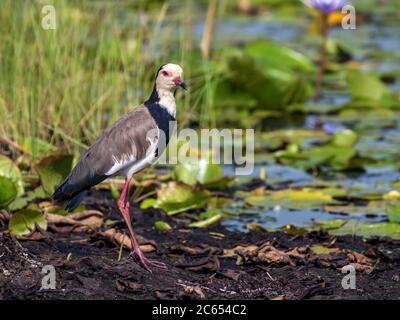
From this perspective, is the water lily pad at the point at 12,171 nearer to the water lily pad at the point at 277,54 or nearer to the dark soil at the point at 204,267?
the dark soil at the point at 204,267

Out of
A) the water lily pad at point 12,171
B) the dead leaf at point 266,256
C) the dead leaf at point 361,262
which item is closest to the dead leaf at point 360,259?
the dead leaf at point 361,262

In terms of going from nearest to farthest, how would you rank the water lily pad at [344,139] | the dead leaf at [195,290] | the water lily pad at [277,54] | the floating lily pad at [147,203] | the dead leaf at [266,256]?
the dead leaf at [195,290] → the dead leaf at [266,256] → the floating lily pad at [147,203] → the water lily pad at [344,139] → the water lily pad at [277,54]

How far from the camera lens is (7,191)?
6.52 metres

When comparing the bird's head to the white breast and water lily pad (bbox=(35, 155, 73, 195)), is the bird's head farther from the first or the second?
water lily pad (bbox=(35, 155, 73, 195))

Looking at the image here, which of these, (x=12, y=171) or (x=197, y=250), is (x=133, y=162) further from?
(x=12, y=171)

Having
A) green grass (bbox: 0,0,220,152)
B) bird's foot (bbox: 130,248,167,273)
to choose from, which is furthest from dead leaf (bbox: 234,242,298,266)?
green grass (bbox: 0,0,220,152)

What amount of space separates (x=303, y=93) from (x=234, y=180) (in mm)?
2880

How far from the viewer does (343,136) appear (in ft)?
28.4

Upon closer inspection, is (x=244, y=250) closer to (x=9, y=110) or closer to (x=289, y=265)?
(x=289, y=265)

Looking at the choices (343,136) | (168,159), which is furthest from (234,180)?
(343,136)

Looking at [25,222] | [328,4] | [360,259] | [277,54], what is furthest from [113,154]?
[277,54]

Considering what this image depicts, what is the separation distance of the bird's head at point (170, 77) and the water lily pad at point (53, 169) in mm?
1059

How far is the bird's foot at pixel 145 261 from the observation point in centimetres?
564
